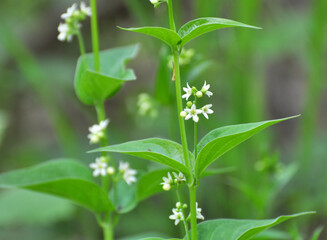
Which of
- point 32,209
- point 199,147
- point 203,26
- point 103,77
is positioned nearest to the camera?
point 203,26

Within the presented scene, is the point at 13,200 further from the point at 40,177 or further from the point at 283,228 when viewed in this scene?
the point at 283,228

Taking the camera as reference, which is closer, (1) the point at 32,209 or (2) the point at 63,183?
(2) the point at 63,183

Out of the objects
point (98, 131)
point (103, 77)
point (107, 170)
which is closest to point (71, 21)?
point (103, 77)

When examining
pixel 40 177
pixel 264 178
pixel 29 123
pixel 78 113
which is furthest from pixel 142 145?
pixel 29 123

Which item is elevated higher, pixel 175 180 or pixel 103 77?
pixel 103 77

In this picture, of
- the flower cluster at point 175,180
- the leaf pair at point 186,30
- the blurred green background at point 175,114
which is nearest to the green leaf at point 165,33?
the leaf pair at point 186,30

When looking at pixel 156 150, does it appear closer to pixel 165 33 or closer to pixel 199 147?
pixel 199 147

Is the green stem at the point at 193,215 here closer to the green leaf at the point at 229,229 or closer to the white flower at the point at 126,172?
the green leaf at the point at 229,229
